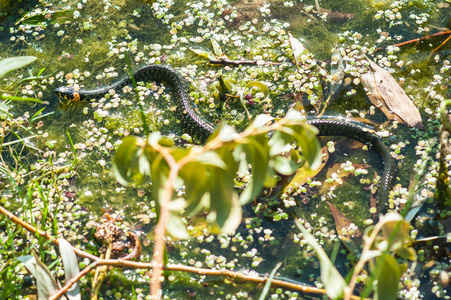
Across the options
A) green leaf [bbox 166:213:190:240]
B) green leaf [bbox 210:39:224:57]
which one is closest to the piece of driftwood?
green leaf [bbox 210:39:224:57]

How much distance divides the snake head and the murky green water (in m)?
0.08

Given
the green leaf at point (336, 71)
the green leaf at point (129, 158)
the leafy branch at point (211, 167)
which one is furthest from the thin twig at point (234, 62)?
the green leaf at point (129, 158)

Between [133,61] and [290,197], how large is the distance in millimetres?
2483

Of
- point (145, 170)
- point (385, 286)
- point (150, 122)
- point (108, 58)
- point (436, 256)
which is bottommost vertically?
point (436, 256)

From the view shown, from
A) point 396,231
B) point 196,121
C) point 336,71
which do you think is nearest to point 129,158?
point 396,231

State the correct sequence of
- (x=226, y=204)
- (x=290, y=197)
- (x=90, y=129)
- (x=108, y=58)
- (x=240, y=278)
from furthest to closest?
1. (x=108, y=58)
2. (x=90, y=129)
3. (x=290, y=197)
4. (x=240, y=278)
5. (x=226, y=204)

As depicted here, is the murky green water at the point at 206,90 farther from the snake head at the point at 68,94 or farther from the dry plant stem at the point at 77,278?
the dry plant stem at the point at 77,278

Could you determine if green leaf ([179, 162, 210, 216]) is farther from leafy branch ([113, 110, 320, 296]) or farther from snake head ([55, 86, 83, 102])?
snake head ([55, 86, 83, 102])

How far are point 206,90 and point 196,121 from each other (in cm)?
54

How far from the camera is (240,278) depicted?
283 cm

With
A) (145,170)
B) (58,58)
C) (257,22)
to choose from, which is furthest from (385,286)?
(58,58)

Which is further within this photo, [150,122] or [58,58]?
[58,58]

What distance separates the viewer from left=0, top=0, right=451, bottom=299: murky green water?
123 inches

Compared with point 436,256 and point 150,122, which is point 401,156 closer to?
point 436,256
